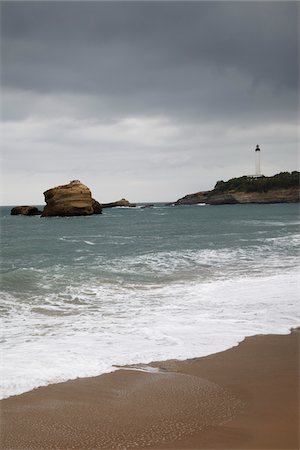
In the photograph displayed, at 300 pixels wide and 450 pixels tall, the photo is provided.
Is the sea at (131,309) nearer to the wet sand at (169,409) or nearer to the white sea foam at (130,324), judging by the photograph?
the white sea foam at (130,324)

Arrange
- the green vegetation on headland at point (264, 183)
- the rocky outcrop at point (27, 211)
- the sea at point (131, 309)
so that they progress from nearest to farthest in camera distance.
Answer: the sea at point (131, 309), the rocky outcrop at point (27, 211), the green vegetation on headland at point (264, 183)

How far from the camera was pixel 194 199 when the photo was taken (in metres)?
155

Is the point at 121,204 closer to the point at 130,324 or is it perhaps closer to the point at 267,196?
the point at 267,196

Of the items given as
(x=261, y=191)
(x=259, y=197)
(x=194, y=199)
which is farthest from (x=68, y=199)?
(x=194, y=199)

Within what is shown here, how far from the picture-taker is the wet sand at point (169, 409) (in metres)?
4.18

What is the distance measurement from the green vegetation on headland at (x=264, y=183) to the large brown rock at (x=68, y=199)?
71407 mm

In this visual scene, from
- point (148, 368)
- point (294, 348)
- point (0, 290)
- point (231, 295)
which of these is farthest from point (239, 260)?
point (148, 368)

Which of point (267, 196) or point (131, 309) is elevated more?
point (267, 196)

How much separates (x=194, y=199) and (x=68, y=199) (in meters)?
87.4

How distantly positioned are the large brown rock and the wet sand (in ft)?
222

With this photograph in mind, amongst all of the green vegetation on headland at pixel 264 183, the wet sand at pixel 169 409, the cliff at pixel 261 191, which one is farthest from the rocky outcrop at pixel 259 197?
the wet sand at pixel 169 409

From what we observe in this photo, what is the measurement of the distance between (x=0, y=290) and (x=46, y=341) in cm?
659

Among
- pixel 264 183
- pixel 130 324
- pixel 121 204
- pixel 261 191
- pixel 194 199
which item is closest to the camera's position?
pixel 130 324

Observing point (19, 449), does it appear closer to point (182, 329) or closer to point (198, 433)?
point (198, 433)
